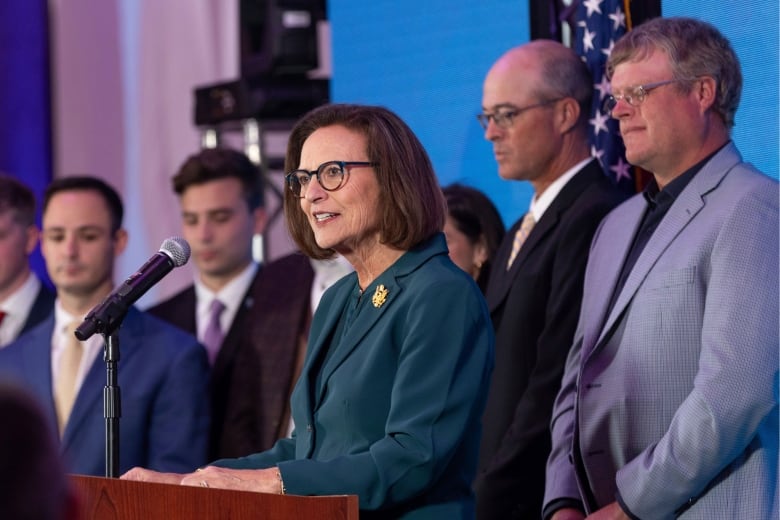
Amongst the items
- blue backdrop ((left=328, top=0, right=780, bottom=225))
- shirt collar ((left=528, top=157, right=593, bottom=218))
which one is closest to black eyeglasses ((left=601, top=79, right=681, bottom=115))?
shirt collar ((left=528, top=157, right=593, bottom=218))

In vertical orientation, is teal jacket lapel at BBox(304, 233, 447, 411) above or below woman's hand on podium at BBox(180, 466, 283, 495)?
above

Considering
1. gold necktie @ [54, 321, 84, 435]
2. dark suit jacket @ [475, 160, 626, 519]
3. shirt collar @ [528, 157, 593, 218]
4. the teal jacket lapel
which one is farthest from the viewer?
gold necktie @ [54, 321, 84, 435]

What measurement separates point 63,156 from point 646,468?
5728mm

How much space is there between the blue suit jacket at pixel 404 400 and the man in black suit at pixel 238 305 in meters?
2.03

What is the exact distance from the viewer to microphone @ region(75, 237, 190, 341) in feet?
8.98

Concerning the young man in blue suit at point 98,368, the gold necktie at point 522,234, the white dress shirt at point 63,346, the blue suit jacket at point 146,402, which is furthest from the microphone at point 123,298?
the white dress shirt at point 63,346

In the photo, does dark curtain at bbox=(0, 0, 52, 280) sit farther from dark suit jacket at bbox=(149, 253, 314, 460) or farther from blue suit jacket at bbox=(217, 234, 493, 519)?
blue suit jacket at bbox=(217, 234, 493, 519)

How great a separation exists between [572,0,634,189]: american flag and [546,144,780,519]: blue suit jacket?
2.30 ft

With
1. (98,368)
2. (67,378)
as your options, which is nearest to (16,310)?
(67,378)

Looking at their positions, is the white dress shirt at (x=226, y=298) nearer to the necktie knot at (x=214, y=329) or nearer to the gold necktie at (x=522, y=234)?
the necktie knot at (x=214, y=329)

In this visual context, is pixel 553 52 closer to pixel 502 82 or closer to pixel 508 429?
pixel 502 82

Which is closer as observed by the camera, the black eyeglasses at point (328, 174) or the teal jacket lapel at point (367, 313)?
the teal jacket lapel at point (367, 313)

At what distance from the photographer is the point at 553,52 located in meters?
4.18

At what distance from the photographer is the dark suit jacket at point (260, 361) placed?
4785 mm
